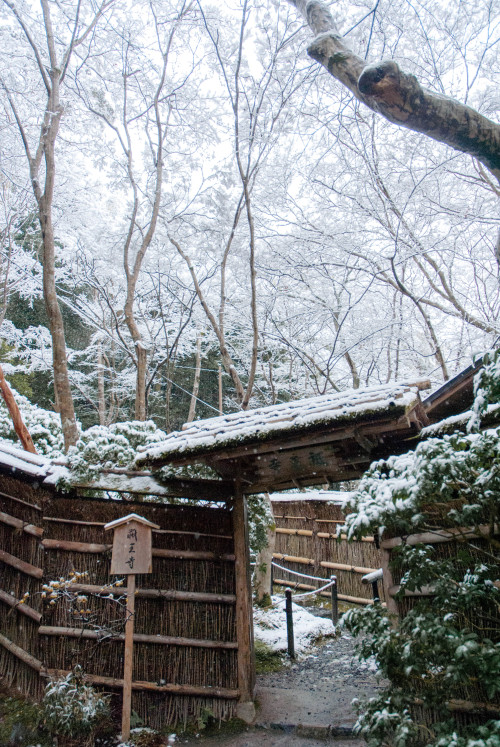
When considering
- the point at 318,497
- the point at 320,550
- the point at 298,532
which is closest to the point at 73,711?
the point at 320,550

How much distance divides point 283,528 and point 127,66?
38.6 ft

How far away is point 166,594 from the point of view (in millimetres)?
5199

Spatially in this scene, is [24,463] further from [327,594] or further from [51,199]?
[327,594]

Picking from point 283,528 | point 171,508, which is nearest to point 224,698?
point 171,508

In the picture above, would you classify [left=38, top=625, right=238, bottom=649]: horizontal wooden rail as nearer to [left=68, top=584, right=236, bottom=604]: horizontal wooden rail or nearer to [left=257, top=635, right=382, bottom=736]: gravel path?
[left=68, top=584, right=236, bottom=604]: horizontal wooden rail

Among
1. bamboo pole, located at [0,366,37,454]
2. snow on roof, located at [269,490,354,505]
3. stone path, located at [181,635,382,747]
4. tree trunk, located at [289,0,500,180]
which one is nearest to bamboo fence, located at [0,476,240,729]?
stone path, located at [181,635,382,747]

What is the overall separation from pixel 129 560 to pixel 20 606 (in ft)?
7.24

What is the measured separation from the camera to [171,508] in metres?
5.55

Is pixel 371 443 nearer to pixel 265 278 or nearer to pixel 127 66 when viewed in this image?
pixel 265 278

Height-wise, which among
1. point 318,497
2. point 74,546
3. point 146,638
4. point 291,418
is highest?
point 291,418

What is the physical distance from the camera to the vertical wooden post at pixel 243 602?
5102mm

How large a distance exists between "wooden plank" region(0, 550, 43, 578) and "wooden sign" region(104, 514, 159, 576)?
4.62 feet

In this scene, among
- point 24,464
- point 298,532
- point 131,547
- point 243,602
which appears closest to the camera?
point 131,547

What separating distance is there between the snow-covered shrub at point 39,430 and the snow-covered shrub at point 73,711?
14.6ft
